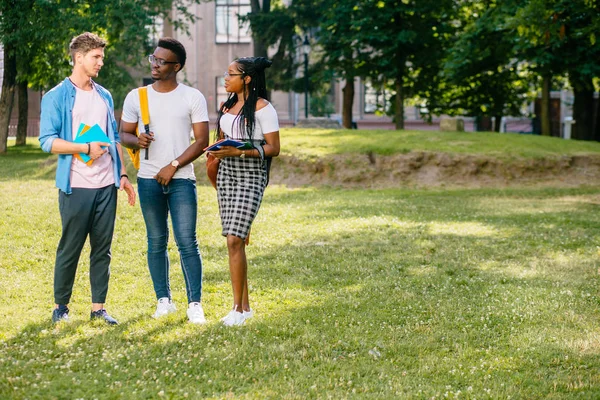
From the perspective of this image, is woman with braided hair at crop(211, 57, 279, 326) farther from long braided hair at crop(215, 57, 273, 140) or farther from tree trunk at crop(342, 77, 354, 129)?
tree trunk at crop(342, 77, 354, 129)

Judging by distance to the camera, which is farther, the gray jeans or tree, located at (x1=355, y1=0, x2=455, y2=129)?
tree, located at (x1=355, y1=0, x2=455, y2=129)

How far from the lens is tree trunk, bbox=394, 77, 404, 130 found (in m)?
33.3

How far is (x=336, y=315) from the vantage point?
7.70m

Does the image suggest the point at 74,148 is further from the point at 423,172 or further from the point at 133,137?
the point at 423,172

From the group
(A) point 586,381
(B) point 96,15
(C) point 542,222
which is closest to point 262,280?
(A) point 586,381

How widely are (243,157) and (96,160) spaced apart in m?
1.12

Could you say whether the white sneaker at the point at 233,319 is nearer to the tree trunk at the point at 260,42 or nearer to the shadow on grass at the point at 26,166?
the shadow on grass at the point at 26,166

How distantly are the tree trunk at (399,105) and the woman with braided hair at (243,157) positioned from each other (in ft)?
85.2

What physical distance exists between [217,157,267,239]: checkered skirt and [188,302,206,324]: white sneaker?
0.66 metres

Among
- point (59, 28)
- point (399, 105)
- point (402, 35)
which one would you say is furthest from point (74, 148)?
point (399, 105)

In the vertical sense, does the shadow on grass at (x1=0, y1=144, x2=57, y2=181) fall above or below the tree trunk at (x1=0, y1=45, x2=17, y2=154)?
below

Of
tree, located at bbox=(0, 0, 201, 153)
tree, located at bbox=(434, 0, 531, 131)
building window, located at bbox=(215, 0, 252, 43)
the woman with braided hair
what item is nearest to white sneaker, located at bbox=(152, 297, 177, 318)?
the woman with braided hair

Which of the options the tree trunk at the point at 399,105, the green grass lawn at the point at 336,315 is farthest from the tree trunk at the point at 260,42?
the green grass lawn at the point at 336,315

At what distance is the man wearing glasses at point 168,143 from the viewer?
704 centimetres
